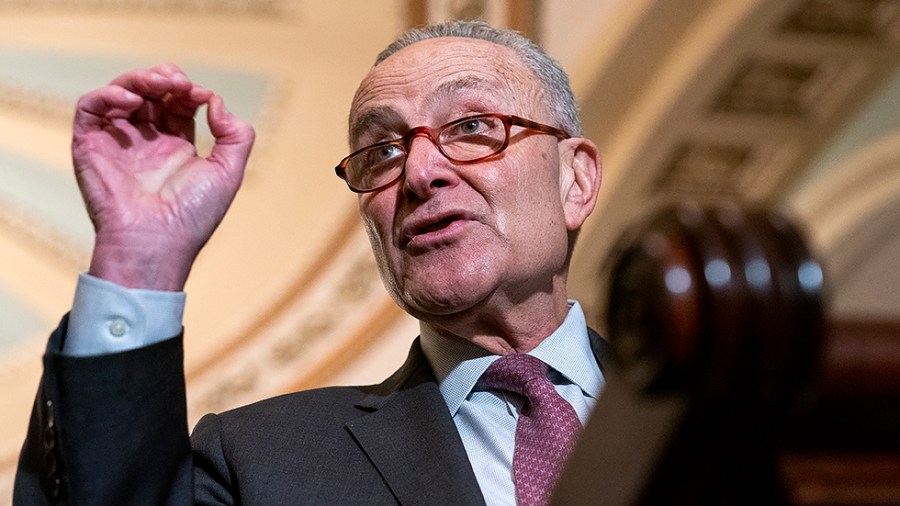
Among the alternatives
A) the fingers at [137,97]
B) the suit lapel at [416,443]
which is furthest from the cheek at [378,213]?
the fingers at [137,97]

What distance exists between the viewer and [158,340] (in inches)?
52.1

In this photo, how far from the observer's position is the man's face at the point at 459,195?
157 cm

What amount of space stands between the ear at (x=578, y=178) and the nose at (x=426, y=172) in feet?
0.84

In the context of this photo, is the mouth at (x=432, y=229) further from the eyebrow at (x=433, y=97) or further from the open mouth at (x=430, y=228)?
the eyebrow at (x=433, y=97)

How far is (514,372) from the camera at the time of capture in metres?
A: 1.53

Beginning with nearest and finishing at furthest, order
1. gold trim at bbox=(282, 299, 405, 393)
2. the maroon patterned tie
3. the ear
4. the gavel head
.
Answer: the gavel head → the maroon patterned tie → the ear → gold trim at bbox=(282, 299, 405, 393)

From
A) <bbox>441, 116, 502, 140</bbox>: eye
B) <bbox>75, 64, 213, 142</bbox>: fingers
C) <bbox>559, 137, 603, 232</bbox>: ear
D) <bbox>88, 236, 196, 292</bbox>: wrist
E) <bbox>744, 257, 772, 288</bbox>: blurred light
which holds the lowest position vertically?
<bbox>559, 137, 603, 232</bbox>: ear

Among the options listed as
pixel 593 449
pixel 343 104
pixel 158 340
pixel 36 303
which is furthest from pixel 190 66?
pixel 593 449

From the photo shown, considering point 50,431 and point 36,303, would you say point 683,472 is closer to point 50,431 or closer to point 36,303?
point 50,431

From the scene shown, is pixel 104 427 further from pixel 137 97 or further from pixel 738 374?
pixel 738 374

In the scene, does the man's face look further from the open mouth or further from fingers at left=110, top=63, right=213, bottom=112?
fingers at left=110, top=63, right=213, bottom=112

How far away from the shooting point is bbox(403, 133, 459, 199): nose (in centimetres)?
160

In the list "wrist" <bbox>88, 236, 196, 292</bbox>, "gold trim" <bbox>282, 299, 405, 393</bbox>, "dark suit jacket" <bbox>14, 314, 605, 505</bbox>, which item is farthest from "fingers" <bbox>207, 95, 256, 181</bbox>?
"gold trim" <bbox>282, 299, 405, 393</bbox>

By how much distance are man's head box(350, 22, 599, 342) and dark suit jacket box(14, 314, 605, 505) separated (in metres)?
0.15
